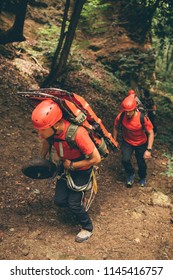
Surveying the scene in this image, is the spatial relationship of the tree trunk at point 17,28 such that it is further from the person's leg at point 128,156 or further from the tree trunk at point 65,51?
the person's leg at point 128,156

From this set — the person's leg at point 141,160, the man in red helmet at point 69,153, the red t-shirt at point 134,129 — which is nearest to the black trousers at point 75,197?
the man in red helmet at point 69,153

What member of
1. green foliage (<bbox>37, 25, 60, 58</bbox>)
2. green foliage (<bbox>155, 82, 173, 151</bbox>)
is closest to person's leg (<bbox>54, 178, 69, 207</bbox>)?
green foliage (<bbox>155, 82, 173, 151</bbox>)

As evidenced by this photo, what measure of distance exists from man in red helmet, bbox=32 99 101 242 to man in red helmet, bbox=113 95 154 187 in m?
1.77

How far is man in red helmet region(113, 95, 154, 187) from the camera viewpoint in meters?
6.11

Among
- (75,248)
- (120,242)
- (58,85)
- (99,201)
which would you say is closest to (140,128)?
(99,201)

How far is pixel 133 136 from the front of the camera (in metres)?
6.57

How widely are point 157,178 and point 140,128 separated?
1826mm

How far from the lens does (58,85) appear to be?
9.77 meters

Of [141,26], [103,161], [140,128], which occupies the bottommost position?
[103,161]

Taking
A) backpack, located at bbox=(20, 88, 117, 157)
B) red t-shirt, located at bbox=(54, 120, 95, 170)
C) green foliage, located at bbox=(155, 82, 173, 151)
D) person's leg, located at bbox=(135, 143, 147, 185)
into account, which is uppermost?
backpack, located at bbox=(20, 88, 117, 157)

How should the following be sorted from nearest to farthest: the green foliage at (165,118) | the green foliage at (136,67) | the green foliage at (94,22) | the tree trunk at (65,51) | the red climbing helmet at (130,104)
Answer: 1. the red climbing helmet at (130,104)
2. the tree trunk at (65,51)
3. the green foliage at (165,118)
4. the green foliage at (136,67)
5. the green foliage at (94,22)

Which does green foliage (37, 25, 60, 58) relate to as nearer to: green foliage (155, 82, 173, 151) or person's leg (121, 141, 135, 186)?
green foliage (155, 82, 173, 151)

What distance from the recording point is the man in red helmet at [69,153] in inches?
159
